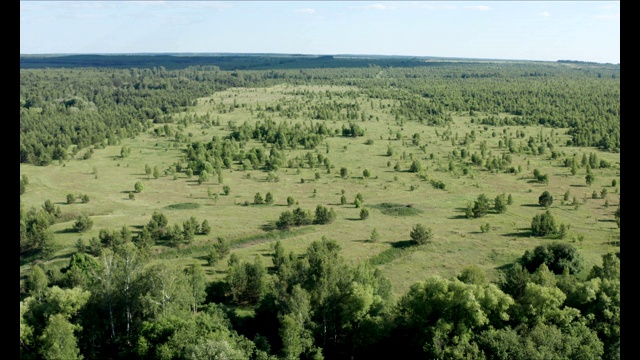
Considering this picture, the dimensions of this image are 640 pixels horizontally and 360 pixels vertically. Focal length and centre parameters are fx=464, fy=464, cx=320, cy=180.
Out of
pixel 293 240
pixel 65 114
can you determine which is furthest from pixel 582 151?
pixel 65 114

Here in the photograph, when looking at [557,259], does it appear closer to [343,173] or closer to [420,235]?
[420,235]

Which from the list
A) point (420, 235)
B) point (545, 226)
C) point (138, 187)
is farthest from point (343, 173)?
point (545, 226)

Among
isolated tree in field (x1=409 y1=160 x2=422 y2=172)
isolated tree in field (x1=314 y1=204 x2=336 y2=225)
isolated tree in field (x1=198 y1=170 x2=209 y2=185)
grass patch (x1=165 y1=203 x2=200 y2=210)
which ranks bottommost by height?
isolated tree in field (x1=314 y1=204 x2=336 y2=225)

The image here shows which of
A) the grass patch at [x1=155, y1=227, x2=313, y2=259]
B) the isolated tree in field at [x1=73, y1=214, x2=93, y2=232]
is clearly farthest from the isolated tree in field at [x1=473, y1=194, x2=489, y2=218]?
the isolated tree in field at [x1=73, y1=214, x2=93, y2=232]

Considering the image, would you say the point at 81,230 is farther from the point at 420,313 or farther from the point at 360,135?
the point at 360,135

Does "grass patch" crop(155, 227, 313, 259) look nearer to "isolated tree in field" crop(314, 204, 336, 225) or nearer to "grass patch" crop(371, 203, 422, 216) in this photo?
"isolated tree in field" crop(314, 204, 336, 225)

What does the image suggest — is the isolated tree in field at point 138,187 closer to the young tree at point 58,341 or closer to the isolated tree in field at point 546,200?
the young tree at point 58,341
